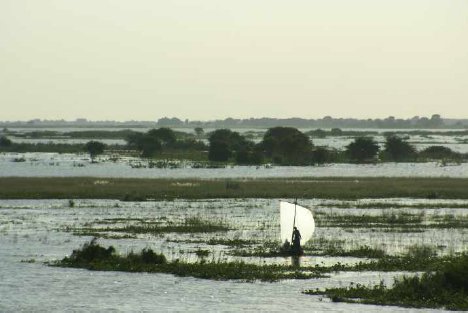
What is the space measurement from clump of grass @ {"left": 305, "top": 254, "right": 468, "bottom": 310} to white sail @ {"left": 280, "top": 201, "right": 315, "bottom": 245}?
9.94 meters

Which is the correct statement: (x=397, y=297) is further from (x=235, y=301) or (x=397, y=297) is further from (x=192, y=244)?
(x=192, y=244)

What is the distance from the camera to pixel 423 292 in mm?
35938

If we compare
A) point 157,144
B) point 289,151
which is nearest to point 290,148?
point 289,151

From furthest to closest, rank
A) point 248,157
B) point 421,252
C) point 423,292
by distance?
point 248,157 → point 421,252 → point 423,292

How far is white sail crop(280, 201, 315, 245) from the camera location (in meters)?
47.2

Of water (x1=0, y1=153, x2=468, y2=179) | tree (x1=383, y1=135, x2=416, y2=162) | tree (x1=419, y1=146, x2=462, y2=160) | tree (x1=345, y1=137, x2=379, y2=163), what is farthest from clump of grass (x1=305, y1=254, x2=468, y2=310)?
tree (x1=419, y1=146, x2=462, y2=160)

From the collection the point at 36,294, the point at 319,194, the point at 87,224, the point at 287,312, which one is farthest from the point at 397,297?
the point at 319,194

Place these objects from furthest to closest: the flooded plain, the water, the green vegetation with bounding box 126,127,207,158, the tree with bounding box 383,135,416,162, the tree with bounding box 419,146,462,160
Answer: the green vegetation with bounding box 126,127,207,158 → the tree with bounding box 419,146,462,160 → the tree with bounding box 383,135,416,162 → the water → the flooded plain

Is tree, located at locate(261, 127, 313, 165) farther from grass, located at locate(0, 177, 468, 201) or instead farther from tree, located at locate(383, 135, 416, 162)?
grass, located at locate(0, 177, 468, 201)

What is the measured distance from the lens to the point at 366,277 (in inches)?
1592

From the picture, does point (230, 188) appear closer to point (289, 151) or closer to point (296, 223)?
point (296, 223)

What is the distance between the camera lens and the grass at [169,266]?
40.7m

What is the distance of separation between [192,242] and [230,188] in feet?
105

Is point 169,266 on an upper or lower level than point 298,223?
lower
